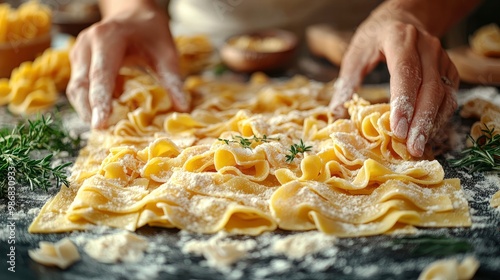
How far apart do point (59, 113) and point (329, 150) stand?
1.01 metres

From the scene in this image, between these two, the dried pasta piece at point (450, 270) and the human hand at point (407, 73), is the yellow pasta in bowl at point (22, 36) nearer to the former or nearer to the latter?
the human hand at point (407, 73)

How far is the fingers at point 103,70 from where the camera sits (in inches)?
68.4

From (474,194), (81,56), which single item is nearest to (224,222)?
(474,194)

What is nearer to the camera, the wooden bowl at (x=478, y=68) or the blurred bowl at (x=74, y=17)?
the wooden bowl at (x=478, y=68)

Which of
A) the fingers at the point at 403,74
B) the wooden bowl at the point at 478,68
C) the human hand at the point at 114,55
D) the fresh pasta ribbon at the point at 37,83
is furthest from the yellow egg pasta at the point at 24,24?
the wooden bowl at the point at 478,68

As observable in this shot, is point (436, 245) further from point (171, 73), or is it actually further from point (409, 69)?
point (171, 73)

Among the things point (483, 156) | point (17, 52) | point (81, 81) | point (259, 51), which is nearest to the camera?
point (483, 156)

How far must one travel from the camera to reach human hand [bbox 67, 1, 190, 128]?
1.77 metres

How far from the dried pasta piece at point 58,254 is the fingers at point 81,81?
0.65 meters

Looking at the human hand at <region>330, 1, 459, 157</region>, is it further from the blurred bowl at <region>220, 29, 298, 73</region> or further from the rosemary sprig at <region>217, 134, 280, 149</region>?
the blurred bowl at <region>220, 29, 298, 73</region>

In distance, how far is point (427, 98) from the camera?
1.53m

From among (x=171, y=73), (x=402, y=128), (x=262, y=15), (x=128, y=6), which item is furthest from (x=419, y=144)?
(x=262, y=15)

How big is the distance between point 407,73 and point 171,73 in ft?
2.58

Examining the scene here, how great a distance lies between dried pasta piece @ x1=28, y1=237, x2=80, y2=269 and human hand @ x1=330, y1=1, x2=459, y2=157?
83 centimetres
